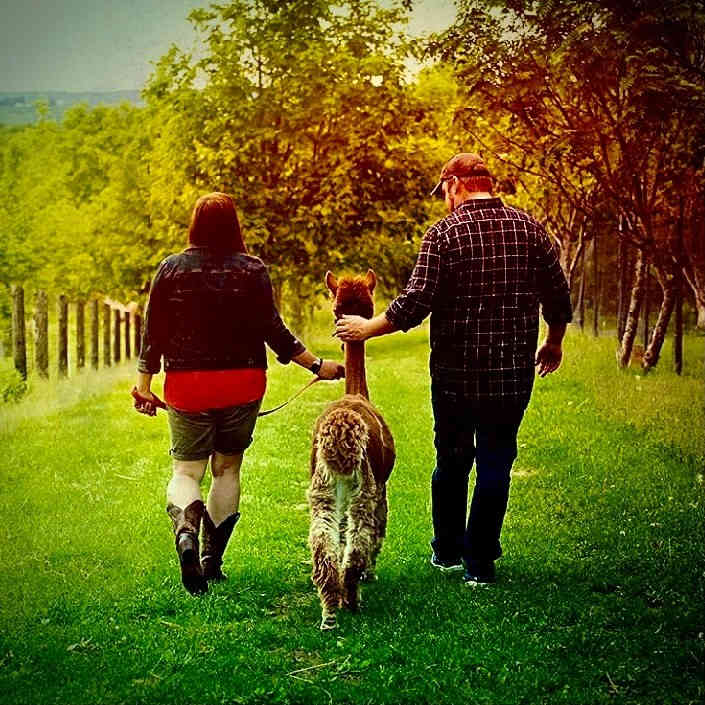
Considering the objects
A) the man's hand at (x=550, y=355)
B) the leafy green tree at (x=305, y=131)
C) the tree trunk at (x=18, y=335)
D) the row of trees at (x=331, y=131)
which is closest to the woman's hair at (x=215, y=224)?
the man's hand at (x=550, y=355)

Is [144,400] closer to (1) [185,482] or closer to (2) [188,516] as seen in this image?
(1) [185,482]

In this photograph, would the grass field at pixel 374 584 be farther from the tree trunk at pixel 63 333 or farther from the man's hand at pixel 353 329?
the man's hand at pixel 353 329

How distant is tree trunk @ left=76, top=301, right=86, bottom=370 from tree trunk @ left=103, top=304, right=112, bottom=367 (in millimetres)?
245

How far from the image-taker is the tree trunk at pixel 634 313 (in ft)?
26.0

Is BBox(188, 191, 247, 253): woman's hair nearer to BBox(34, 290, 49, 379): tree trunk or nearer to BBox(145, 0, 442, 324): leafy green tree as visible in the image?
BBox(34, 290, 49, 379): tree trunk

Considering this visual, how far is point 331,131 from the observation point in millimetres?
6828

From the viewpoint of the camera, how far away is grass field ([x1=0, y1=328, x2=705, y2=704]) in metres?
3.31

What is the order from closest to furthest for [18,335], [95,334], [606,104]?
1. [18,335]
2. [95,334]
3. [606,104]

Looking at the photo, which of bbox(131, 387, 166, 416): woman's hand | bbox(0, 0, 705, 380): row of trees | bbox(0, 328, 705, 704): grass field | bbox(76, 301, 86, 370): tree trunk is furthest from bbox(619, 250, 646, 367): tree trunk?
bbox(131, 387, 166, 416): woman's hand

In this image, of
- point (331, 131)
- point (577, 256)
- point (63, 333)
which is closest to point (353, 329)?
point (63, 333)

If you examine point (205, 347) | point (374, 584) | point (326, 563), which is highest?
point (205, 347)

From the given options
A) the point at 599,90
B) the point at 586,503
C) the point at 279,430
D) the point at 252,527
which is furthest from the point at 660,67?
the point at 252,527

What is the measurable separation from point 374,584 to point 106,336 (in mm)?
3597

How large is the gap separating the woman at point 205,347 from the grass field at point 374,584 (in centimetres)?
41
